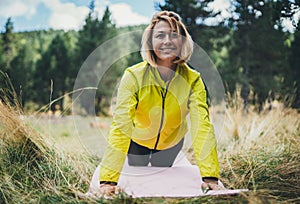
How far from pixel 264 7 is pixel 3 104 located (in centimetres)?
324

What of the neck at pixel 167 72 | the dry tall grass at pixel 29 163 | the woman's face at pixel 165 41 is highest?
the woman's face at pixel 165 41

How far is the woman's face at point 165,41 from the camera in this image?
174 cm

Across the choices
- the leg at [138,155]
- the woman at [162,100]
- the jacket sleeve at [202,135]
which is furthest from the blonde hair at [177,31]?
the leg at [138,155]

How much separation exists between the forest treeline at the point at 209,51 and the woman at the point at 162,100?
0.62 m

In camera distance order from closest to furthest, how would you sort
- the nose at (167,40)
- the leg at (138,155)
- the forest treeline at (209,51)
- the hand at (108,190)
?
the hand at (108,190), the nose at (167,40), the leg at (138,155), the forest treeline at (209,51)

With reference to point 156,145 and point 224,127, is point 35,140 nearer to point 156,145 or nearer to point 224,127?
point 156,145

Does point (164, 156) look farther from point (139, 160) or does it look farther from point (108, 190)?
point (108, 190)

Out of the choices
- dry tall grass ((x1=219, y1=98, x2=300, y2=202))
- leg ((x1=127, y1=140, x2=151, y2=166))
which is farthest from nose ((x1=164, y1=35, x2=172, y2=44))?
dry tall grass ((x1=219, y1=98, x2=300, y2=202))

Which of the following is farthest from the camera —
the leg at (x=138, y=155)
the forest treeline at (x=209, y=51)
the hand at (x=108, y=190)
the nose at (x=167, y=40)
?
the forest treeline at (x=209, y=51)

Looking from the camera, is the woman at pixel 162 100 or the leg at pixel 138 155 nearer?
the woman at pixel 162 100

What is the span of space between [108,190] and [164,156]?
62 cm

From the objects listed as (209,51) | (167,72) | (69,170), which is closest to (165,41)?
(167,72)

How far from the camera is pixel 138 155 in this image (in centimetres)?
209

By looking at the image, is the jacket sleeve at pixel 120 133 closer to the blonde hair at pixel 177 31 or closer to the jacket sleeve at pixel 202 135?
the blonde hair at pixel 177 31
